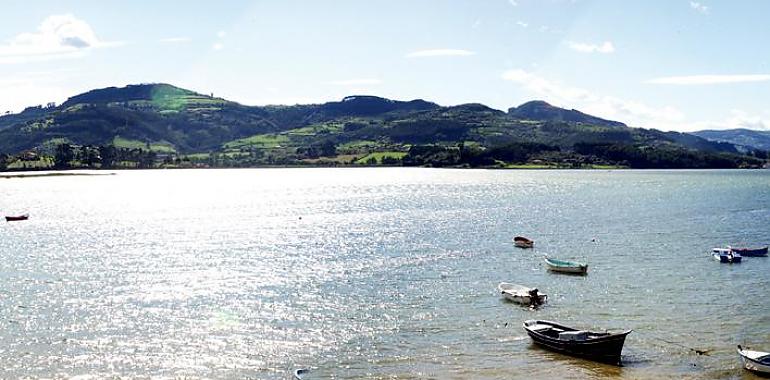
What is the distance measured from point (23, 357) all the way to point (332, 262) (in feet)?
144

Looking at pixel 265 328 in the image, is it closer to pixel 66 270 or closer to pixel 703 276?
pixel 66 270

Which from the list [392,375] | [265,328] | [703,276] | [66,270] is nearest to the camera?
[392,375]

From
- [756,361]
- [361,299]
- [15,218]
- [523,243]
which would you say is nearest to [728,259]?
[523,243]

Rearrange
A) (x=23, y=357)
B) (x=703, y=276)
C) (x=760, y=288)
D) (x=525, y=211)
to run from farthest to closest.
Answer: (x=525, y=211), (x=703, y=276), (x=760, y=288), (x=23, y=357)

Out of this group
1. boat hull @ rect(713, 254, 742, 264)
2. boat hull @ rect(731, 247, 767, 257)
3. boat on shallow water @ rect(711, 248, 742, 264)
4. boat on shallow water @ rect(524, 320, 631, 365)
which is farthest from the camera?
boat hull @ rect(731, 247, 767, 257)

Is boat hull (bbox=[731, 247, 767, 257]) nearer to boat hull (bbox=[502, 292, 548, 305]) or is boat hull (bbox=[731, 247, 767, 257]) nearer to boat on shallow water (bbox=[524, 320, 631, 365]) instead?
boat hull (bbox=[502, 292, 548, 305])

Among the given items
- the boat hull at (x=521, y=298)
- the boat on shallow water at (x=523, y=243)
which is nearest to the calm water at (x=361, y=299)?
the boat hull at (x=521, y=298)

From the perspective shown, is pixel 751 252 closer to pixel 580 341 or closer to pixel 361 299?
pixel 580 341

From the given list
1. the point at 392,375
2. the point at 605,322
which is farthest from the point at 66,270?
the point at 605,322

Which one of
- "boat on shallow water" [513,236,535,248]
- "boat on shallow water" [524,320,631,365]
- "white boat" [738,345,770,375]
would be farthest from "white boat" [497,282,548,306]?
"boat on shallow water" [513,236,535,248]

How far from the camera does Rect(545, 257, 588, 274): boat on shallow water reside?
262 ft

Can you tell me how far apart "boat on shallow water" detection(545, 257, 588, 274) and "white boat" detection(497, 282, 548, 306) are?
534 inches

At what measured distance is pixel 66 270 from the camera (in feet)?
275

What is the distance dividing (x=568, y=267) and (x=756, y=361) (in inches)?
1391
